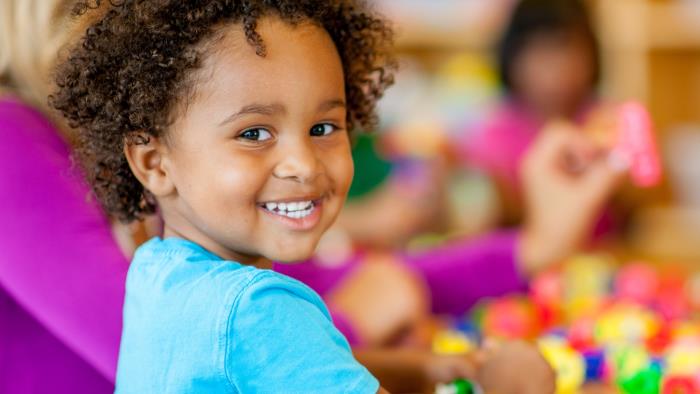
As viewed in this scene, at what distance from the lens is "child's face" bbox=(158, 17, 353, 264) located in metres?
0.63

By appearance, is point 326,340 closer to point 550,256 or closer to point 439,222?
point 550,256

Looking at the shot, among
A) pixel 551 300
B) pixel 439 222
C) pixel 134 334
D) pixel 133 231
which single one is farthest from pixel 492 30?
pixel 134 334

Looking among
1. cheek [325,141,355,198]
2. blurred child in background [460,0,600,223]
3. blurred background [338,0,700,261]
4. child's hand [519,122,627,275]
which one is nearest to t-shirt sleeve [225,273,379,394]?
cheek [325,141,355,198]

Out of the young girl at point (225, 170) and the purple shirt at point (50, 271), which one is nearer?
the young girl at point (225, 170)

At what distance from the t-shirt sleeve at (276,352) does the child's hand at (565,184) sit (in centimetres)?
67

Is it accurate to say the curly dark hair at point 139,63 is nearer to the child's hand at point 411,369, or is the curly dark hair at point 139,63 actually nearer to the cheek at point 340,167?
the cheek at point 340,167

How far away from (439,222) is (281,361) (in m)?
1.62

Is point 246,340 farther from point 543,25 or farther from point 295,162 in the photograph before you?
point 543,25

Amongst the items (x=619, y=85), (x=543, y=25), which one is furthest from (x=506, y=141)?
(x=619, y=85)

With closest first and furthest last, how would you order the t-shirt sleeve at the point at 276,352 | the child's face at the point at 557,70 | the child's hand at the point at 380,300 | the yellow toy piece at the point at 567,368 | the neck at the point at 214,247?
1. the t-shirt sleeve at the point at 276,352
2. the neck at the point at 214,247
3. the yellow toy piece at the point at 567,368
4. the child's hand at the point at 380,300
5. the child's face at the point at 557,70

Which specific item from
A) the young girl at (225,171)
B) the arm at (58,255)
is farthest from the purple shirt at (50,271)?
the young girl at (225,171)

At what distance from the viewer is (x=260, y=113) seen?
0.63m

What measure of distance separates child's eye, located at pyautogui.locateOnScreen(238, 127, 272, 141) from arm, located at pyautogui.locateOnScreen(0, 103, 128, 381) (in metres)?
0.23

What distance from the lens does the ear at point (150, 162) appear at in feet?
2.22
